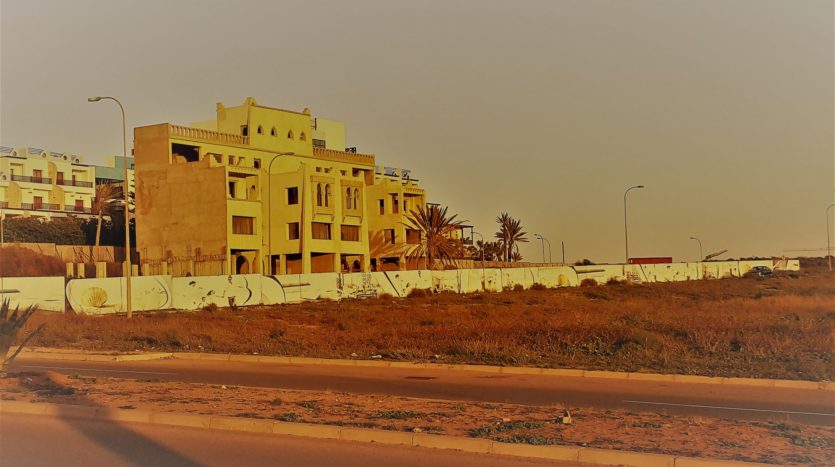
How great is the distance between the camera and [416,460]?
9.92 metres

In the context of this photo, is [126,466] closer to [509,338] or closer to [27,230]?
[509,338]

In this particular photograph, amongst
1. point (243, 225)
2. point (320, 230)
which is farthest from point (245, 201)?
point (320, 230)

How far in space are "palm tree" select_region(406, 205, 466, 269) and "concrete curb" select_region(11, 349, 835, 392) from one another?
5882 centimetres

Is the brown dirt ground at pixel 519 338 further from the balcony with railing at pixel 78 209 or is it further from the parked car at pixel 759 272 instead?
the parked car at pixel 759 272

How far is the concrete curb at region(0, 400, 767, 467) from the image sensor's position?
961cm

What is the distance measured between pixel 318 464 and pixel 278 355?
15.3m

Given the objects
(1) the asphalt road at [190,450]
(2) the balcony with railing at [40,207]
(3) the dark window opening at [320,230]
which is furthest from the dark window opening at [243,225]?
(1) the asphalt road at [190,450]

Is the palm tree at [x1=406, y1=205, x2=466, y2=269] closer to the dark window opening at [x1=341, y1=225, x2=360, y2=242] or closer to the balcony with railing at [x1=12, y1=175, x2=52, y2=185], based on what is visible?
the dark window opening at [x1=341, y1=225, x2=360, y2=242]

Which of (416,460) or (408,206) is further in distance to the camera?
(408,206)

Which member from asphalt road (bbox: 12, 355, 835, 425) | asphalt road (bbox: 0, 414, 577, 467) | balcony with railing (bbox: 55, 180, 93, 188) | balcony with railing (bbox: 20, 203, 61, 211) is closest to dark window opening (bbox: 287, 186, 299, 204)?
balcony with railing (bbox: 20, 203, 61, 211)

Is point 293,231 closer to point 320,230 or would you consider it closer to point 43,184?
point 320,230

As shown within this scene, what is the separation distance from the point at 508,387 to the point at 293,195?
55.1m

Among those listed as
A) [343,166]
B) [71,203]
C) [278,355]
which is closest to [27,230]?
[71,203]

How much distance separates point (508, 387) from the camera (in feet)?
58.6
